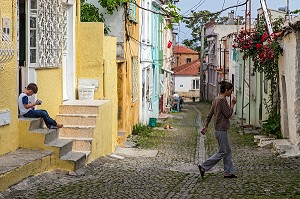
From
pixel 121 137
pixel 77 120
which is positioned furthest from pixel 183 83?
pixel 77 120

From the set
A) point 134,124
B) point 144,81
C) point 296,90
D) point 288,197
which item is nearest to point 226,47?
point 144,81

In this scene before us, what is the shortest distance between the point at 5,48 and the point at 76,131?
135 inches

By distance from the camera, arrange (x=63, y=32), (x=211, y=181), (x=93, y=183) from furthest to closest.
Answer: (x=63, y=32)
(x=211, y=181)
(x=93, y=183)

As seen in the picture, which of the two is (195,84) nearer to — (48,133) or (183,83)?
(183,83)

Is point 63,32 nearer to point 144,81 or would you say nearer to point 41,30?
point 41,30

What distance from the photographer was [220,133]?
11680 millimetres

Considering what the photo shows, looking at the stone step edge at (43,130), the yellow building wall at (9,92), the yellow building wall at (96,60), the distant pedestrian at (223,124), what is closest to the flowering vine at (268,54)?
the yellow building wall at (96,60)

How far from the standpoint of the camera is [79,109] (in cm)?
1383

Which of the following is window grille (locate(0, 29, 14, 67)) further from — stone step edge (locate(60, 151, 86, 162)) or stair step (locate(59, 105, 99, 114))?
stair step (locate(59, 105, 99, 114))

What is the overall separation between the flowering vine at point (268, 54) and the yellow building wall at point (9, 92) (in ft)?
30.6

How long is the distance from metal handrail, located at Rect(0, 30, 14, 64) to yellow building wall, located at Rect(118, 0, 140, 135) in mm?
9850

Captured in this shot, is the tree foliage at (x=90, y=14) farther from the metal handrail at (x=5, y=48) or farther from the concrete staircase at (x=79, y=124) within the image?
the metal handrail at (x=5, y=48)

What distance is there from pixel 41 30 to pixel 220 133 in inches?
157

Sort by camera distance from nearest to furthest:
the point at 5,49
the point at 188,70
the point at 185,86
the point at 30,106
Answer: the point at 5,49
the point at 30,106
the point at 188,70
the point at 185,86
